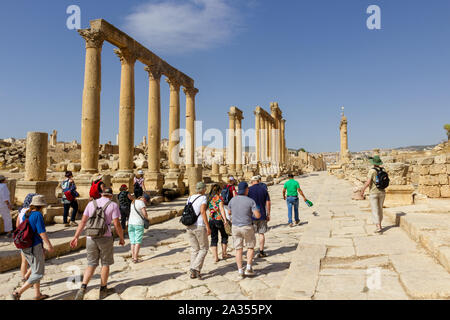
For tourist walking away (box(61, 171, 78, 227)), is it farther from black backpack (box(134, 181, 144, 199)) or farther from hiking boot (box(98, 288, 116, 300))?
hiking boot (box(98, 288, 116, 300))

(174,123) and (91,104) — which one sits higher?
(174,123)

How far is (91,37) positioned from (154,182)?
24.9 ft

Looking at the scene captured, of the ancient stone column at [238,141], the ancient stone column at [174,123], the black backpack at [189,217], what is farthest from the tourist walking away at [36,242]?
the ancient stone column at [238,141]

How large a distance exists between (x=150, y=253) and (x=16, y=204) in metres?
5.58

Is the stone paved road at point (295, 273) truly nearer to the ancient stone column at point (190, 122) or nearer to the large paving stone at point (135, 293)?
the large paving stone at point (135, 293)

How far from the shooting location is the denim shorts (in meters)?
6.37

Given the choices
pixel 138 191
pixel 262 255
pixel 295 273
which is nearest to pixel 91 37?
pixel 138 191

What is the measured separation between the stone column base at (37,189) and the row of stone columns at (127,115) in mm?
3715

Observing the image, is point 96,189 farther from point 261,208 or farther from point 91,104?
point 91,104

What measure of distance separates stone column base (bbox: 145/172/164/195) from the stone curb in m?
11.9

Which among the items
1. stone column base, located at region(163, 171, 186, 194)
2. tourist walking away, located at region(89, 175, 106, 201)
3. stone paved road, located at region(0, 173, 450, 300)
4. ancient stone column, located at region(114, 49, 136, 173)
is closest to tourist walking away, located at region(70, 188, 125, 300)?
stone paved road, located at region(0, 173, 450, 300)

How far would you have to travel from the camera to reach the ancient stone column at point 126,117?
Result: 1594 centimetres

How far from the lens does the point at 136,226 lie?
646 centimetres
